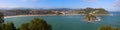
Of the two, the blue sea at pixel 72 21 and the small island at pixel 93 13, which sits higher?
the small island at pixel 93 13

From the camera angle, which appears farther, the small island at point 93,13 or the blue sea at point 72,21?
the small island at point 93,13

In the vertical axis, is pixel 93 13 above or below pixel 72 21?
above

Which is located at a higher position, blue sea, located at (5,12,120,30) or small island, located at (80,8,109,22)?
small island, located at (80,8,109,22)

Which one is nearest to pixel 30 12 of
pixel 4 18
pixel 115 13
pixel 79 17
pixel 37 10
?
pixel 37 10

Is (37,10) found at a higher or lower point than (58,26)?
higher

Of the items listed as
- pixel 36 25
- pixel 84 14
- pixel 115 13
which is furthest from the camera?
pixel 84 14

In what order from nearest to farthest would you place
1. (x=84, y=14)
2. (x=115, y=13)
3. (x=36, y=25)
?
1. (x=36, y=25)
2. (x=115, y=13)
3. (x=84, y=14)

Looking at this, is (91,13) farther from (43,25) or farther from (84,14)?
(43,25)

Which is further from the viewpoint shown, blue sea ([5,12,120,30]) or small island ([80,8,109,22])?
small island ([80,8,109,22])
